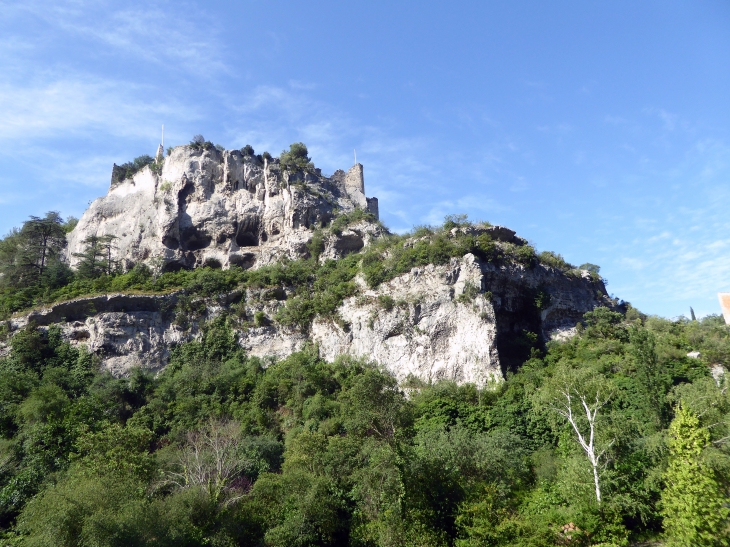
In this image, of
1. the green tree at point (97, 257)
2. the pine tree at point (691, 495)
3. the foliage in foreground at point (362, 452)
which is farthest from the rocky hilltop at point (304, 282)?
the pine tree at point (691, 495)

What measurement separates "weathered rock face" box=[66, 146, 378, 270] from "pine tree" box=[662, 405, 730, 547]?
32.8m

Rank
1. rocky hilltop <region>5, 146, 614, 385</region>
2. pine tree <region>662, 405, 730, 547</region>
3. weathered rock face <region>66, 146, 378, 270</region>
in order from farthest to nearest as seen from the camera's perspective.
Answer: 1. weathered rock face <region>66, 146, 378, 270</region>
2. rocky hilltop <region>5, 146, 614, 385</region>
3. pine tree <region>662, 405, 730, 547</region>

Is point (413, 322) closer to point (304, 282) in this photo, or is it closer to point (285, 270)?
point (304, 282)

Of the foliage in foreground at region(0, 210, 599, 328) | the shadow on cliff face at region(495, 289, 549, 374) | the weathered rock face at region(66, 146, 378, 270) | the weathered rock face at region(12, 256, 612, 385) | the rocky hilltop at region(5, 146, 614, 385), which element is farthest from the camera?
the weathered rock face at region(66, 146, 378, 270)

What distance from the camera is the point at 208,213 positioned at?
163 feet

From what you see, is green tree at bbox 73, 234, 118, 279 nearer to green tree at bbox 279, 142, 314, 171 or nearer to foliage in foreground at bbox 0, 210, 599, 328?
foliage in foreground at bbox 0, 210, 599, 328

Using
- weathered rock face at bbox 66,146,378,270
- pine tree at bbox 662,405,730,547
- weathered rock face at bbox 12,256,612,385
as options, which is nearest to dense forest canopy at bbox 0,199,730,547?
pine tree at bbox 662,405,730,547

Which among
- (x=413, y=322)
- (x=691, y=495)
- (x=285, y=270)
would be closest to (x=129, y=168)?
(x=285, y=270)

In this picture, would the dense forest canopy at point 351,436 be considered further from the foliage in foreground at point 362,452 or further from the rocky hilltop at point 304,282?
the rocky hilltop at point 304,282

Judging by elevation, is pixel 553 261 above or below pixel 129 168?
below

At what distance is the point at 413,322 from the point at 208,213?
2260 centimetres

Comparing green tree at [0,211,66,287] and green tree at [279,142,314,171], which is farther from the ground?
green tree at [279,142,314,171]

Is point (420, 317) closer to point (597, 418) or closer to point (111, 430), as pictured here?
point (597, 418)

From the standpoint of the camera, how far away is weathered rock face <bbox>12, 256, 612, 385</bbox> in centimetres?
3534
